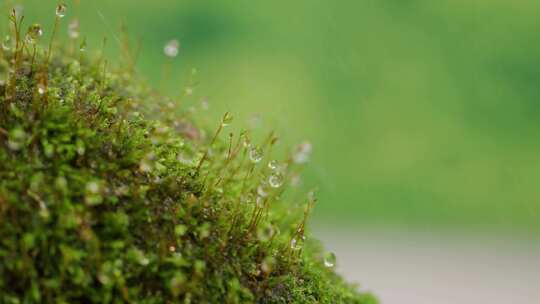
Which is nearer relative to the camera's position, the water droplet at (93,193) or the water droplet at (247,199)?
the water droplet at (93,193)

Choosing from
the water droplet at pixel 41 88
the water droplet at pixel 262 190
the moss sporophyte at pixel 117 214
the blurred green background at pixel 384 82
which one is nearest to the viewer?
the moss sporophyte at pixel 117 214

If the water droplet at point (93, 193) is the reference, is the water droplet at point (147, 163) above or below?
above

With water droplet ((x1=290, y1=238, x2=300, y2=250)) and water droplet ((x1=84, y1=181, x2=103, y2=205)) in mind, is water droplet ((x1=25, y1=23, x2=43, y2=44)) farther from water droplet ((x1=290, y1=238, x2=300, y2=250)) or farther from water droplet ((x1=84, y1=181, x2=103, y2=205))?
water droplet ((x1=290, y1=238, x2=300, y2=250))

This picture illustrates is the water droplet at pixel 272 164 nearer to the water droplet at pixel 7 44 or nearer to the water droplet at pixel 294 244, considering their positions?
the water droplet at pixel 294 244

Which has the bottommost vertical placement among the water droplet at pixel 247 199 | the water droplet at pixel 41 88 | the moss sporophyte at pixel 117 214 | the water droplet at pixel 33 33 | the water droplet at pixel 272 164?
the moss sporophyte at pixel 117 214

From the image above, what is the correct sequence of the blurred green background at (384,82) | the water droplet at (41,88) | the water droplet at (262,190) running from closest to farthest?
1. the water droplet at (41,88)
2. the water droplet at (262,190)
3. the blurred green background at (384,82)

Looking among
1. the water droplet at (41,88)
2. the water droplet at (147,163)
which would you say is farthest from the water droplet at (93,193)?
the water droplet at (41,88)

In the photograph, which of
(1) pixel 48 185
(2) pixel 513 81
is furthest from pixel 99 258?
(2) pixel 513 81
